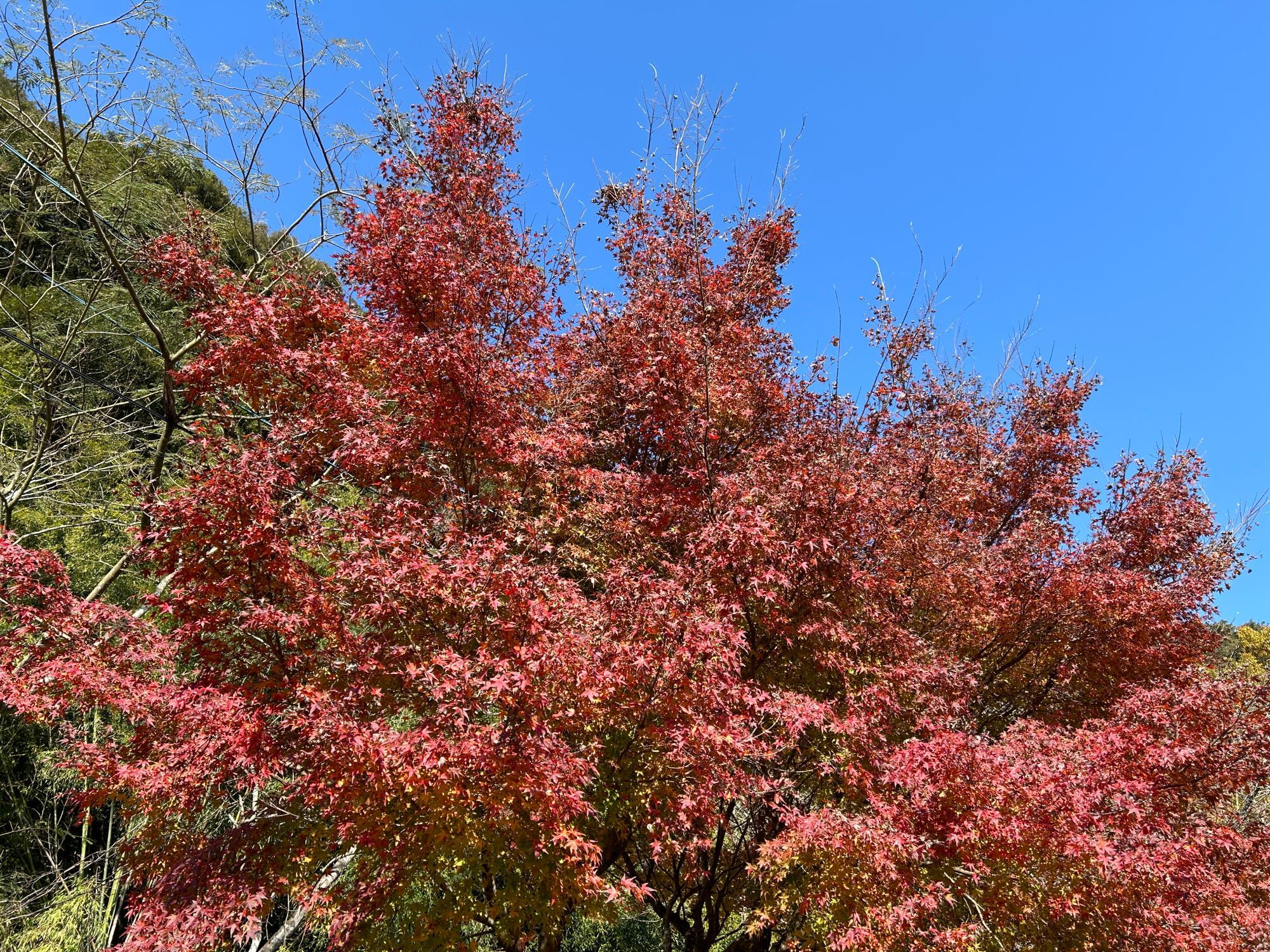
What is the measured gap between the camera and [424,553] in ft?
16.3

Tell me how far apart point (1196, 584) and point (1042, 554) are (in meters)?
2.52

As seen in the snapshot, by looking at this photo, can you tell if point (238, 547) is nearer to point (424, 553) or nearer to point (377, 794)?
point (424, 553)

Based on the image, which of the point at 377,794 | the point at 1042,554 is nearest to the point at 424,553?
the point at 377,794

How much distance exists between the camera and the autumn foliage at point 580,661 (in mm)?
4422

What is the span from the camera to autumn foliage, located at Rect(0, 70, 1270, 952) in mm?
4422

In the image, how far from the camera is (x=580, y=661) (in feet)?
14.1

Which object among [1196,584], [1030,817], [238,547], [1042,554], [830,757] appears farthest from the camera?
[1196,584]

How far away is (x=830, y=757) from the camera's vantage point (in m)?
6.04

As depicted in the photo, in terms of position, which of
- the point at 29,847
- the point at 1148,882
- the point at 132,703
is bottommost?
the point at 29,847

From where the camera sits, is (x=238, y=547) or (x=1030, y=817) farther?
(x=1030, y=817)

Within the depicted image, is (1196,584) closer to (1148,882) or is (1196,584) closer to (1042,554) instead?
(1042,554)

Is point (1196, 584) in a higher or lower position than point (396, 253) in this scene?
higher

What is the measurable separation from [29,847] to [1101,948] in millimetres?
16335

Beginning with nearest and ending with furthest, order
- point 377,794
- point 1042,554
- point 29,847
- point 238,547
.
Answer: point 377,794 < point 238,547 < point 1042,554 < point 29,847
